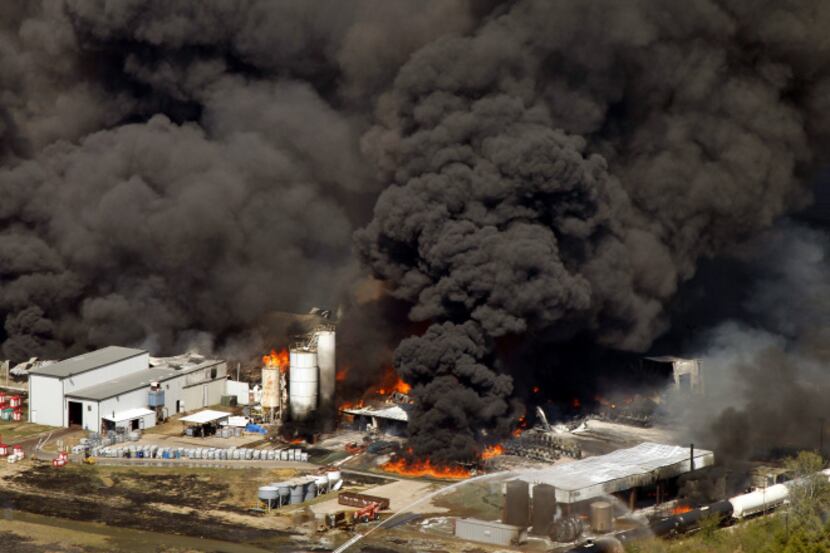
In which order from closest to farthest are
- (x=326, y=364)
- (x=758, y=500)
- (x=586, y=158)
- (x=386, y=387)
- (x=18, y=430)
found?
(x=758, y=500), (x=586, y=158), (x=326, y=364), (x=18, y=430), (x=386, y=387)

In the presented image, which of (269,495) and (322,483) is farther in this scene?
(322,483)

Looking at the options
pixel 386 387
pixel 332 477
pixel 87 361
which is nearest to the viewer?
pixel 332 477

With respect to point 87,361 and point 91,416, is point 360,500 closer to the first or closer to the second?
point 91,416

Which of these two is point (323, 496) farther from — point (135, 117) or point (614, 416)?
point (135, 117)

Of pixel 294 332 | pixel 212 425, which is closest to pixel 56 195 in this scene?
pixel 294 332

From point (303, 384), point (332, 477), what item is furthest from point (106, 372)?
point (332, 477)

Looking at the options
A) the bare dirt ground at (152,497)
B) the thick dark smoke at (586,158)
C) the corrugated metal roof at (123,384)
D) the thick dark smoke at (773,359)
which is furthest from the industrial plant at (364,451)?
the thick dark smoke at (586,158)

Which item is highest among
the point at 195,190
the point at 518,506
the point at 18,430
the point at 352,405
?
the point at 195,190
